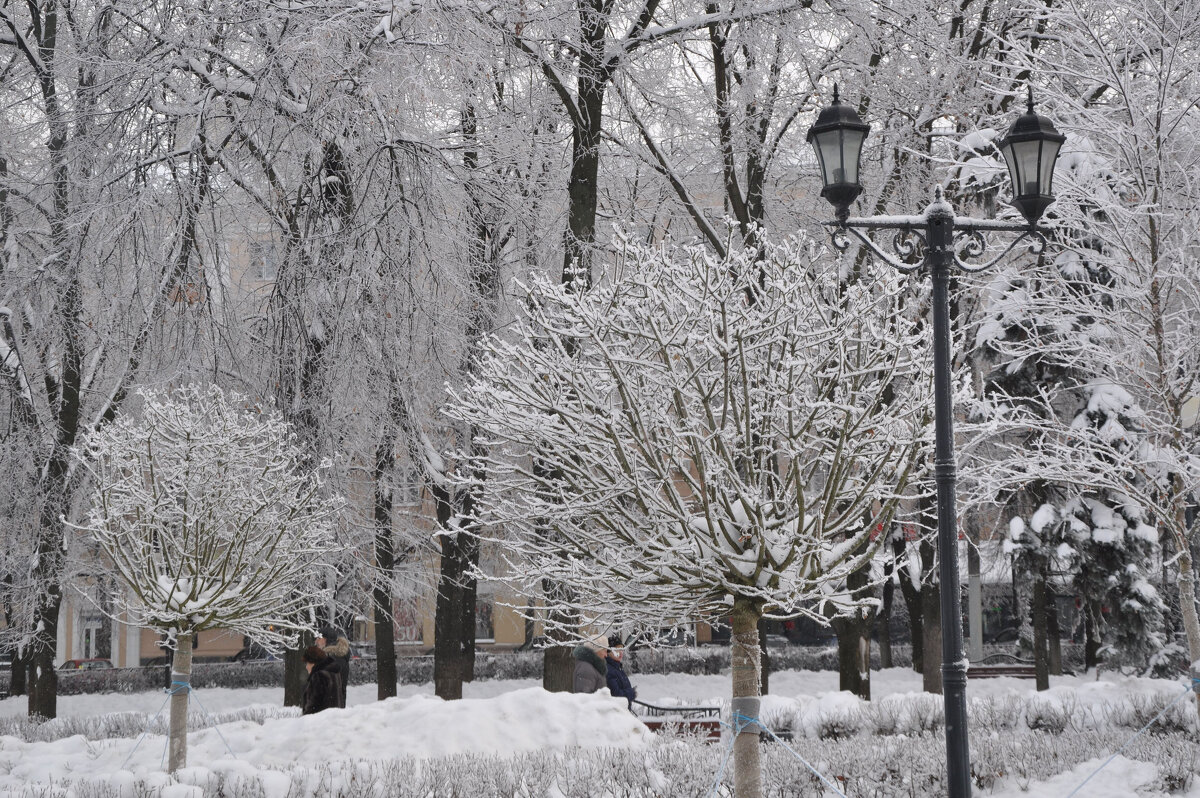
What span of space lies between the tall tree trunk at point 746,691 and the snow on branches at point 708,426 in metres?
0.10

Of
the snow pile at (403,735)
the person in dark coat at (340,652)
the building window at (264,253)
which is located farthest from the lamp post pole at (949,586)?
the building window at (264,253)

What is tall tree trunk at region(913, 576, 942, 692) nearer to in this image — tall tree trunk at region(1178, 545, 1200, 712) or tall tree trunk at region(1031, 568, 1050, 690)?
tall tree trunk at region(1031, 568, 1050, 690)

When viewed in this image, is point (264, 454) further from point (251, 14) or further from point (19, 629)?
point (19, 629)

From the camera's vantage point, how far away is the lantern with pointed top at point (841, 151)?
6320mm

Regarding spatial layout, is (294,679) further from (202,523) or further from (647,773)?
(647,773)

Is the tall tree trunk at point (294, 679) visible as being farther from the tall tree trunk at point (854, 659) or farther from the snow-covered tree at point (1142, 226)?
the snow-covered tree at point (1142, 226)

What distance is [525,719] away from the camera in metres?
10.2

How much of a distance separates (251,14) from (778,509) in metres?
6.49

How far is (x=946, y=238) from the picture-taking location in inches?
257

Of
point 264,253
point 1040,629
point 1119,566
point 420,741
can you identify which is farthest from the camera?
point 1040,629

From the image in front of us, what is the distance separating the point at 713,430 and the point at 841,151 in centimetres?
174

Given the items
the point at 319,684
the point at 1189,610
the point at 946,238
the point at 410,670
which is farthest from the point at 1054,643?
the point at 946,238

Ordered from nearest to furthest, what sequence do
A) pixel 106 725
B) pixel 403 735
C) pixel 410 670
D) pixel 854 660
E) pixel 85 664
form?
pixel 403 735 → pixel 106 725 → pixel 854 660 → pixel 410 670 → pixel 85 664

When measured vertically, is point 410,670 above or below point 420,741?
below
